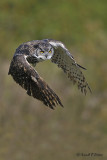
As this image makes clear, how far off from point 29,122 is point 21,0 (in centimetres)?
342

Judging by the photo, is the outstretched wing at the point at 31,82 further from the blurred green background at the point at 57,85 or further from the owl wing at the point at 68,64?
the blurred green background at the point at 57,85

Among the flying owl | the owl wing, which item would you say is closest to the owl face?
the flying owl

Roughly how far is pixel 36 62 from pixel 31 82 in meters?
0.85

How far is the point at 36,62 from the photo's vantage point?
1111cm

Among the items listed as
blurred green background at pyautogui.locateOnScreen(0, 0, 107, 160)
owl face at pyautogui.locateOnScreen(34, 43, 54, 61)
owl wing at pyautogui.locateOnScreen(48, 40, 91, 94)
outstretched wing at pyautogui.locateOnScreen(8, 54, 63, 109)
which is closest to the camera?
outstretched wing at pyautogui.locateOnScreen(8, 54, 63, 109)

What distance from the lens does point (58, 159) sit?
14.2m

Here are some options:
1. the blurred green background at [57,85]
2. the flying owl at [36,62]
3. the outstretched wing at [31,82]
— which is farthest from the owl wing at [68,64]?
the blurred green background at [57,85]

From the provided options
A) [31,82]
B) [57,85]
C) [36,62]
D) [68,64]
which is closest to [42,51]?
[36,62]

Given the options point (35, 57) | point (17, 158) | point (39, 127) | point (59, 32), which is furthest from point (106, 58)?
point (35, 57)

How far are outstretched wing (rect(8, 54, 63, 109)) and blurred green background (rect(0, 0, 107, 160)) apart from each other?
459 centimetres

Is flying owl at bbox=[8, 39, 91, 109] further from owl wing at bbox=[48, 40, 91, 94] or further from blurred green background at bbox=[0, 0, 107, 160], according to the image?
blurred green background at bbox=[0, 0, 107, 160]

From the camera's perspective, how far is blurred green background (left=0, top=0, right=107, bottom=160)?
1582cm

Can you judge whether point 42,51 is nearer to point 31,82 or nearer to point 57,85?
point 31,82

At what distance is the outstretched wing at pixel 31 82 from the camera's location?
10.1 meters
